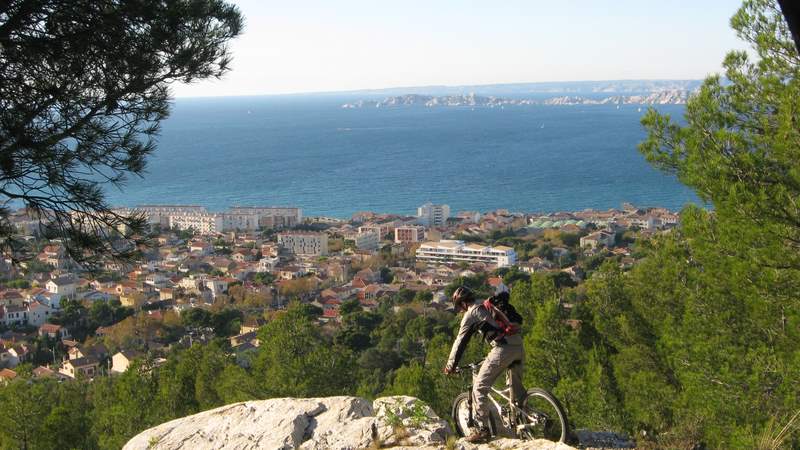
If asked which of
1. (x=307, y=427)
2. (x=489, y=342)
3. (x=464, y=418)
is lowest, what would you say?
(x=307, y=427)

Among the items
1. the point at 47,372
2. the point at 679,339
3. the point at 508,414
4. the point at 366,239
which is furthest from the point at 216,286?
the point at 508,414

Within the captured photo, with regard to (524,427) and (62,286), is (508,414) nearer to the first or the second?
(524,427)

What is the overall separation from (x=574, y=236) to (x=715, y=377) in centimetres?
3629

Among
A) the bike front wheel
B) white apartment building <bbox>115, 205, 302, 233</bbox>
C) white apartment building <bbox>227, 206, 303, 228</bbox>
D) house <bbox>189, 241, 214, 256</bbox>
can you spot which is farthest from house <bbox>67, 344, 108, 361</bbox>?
white apartment building <bbox>115, 205, 302, 233</bbox>

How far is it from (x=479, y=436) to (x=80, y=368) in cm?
2033

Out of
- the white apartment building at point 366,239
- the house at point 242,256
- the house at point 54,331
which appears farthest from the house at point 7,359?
the white apartment building at point 366,239

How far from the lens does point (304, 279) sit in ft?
111

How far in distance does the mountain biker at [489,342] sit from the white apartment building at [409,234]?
132 feet

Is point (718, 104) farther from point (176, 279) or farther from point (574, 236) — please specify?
point (574, 236)

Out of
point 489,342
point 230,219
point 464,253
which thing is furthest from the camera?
point 230,219

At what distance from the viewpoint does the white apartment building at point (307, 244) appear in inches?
1694

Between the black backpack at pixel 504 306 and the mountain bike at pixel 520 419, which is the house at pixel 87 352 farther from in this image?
the black backpack at pixel 504 306

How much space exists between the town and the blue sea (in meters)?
5.68

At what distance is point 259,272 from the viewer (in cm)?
3631
